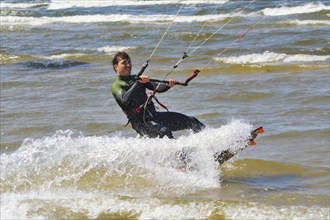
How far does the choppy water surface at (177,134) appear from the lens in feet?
25.0

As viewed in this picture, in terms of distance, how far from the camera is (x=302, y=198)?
8.20m

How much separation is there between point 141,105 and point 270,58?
11055 millimetres

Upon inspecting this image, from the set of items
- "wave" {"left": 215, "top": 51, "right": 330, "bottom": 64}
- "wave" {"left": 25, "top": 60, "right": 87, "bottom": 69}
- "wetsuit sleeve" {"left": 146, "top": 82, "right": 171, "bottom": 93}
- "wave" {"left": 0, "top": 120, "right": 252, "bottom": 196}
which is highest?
"wetsuit sleeve" {"left": 146, "top": 82, "right": 171, "bottom": 93}

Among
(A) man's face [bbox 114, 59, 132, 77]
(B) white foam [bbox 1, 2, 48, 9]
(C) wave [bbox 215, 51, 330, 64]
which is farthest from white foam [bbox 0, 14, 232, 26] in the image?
(A) man's face [bbox 114, 59, 132, 77]

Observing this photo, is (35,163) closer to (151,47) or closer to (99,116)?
(99,116)

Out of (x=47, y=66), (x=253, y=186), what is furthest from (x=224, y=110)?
(x=47, y=66)

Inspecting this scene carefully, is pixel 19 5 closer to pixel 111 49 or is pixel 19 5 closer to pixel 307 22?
pixel 111 49

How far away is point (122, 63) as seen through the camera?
8.39 meters

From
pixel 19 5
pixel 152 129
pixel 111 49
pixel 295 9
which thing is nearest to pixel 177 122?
pixel 152 129

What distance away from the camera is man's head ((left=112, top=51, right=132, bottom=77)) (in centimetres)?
836

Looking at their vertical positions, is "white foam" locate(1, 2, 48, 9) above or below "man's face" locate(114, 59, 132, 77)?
below

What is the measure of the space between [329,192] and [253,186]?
0.95 m

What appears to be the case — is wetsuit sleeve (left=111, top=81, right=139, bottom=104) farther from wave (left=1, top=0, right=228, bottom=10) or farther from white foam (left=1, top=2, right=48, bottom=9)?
white foam (left=1, top=2, right=48, bottom=9)

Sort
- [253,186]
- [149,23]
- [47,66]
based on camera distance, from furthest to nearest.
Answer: [149,23]
[47,66]
[253,186]
